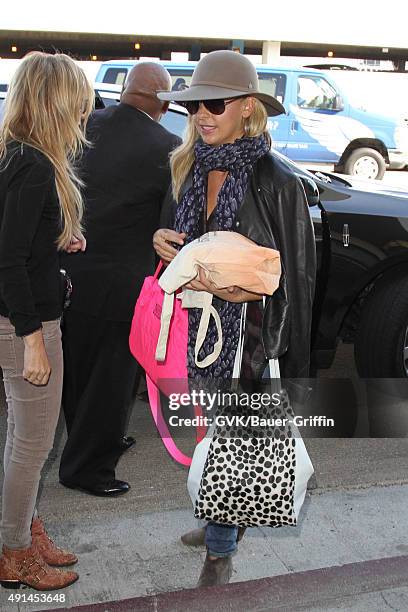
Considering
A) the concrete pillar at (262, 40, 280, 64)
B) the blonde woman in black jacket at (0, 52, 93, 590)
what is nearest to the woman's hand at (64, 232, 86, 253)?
the blonde woman in black jacket at (0, 52, 93, 590)

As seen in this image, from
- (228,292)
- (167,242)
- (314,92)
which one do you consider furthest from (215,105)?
(314,92)

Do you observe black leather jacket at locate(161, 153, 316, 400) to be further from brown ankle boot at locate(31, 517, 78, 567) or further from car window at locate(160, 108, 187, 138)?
car window at locate(160, 108, 187, 138)

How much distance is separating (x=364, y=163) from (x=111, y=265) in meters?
13.1

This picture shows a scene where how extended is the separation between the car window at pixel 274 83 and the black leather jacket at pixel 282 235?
1304 cm

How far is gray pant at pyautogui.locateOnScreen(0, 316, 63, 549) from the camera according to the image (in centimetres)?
268

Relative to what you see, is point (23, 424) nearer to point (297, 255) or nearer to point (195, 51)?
point (297, 255)

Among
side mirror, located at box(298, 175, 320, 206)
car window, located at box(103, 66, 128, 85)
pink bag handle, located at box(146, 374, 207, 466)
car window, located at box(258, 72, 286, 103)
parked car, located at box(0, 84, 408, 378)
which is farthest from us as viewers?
car window, located at box(258, 72, 286, 103)

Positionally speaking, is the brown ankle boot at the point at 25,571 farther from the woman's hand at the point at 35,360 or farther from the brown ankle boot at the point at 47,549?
the woman's hand at the point at 35,360

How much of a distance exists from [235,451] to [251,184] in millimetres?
845

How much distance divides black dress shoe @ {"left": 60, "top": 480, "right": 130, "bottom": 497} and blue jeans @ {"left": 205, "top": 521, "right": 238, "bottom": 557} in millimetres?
943

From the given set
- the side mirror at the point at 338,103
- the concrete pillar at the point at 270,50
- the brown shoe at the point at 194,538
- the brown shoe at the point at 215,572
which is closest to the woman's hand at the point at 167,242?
the brown shoe at the point at 215,572

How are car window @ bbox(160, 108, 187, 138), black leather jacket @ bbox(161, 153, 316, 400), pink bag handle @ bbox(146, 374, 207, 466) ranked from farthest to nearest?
car window @ bbox(160, 108, 187, 138) → pink bag handle @ bbox(146, 374, 207, 466) → black leather jacket @ bbox(161, 153, 316, 400)

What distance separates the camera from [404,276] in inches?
193

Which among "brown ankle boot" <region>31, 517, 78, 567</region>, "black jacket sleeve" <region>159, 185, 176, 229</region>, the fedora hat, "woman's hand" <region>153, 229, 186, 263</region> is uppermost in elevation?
the fedora hat
